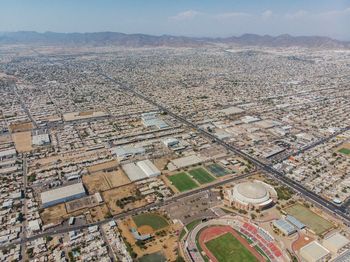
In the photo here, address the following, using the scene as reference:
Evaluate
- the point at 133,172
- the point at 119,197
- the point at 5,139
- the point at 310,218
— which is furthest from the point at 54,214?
the point at 310,218

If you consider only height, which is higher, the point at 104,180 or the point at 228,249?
the point at 104,180

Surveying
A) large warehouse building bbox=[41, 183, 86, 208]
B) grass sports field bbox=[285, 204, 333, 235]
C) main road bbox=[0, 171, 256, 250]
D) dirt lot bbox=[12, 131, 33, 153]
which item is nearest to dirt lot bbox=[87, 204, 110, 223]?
main road bbox=[0, 171, 256, 250]

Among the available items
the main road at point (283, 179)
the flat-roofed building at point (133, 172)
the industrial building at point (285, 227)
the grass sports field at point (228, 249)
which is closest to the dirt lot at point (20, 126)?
the flat-roofed building at point (133, 172)

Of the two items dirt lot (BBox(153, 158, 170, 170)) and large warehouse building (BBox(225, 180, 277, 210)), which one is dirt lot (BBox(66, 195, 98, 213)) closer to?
dirt lot (BBox(153, 158, 170, 170))

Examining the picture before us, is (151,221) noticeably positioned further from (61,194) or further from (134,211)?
(61,194)

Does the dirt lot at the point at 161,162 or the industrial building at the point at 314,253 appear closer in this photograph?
the industrial building at the point at 314,253

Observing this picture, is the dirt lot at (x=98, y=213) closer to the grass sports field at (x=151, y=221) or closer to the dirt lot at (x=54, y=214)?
the dirt lot at (x=54, y=214)
